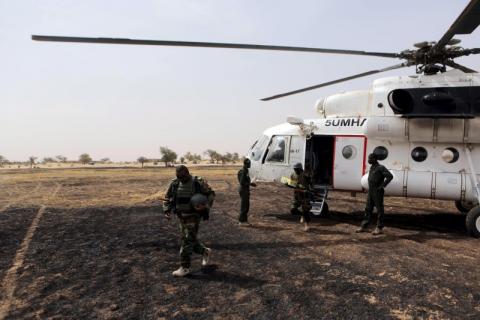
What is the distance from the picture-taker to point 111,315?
14.3 feet

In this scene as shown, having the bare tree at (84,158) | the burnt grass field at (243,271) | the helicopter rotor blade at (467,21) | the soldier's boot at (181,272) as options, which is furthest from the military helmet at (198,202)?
the bare tree at (84,158)

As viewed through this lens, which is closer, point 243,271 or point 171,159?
point 243,271

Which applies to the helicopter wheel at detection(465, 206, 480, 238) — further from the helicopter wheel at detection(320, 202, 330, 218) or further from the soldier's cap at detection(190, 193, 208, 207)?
the soldier's cap at detection(190, 193, 208, 207)

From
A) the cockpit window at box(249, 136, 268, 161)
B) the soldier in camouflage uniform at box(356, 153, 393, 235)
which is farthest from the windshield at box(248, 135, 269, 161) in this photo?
the soldier in camouflage uniform at box(356, 153, 393, 235)

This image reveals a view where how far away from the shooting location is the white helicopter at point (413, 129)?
854 centimetres

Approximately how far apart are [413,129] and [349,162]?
1.86 metres

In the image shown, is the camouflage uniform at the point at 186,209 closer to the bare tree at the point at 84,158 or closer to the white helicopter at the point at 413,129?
the white helicopter at the point at 413,129

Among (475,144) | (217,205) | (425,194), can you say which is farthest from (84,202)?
(475,144)

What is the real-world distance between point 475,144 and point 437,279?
4.90 m

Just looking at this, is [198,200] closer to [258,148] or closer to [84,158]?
[258,148]

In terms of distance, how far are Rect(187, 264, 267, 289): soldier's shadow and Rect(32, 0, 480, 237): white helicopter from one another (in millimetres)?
4241

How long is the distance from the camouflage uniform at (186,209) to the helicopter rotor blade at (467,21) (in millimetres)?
5034

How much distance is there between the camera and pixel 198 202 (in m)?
5.61

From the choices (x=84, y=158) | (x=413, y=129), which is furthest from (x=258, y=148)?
(x=84, y=158)
